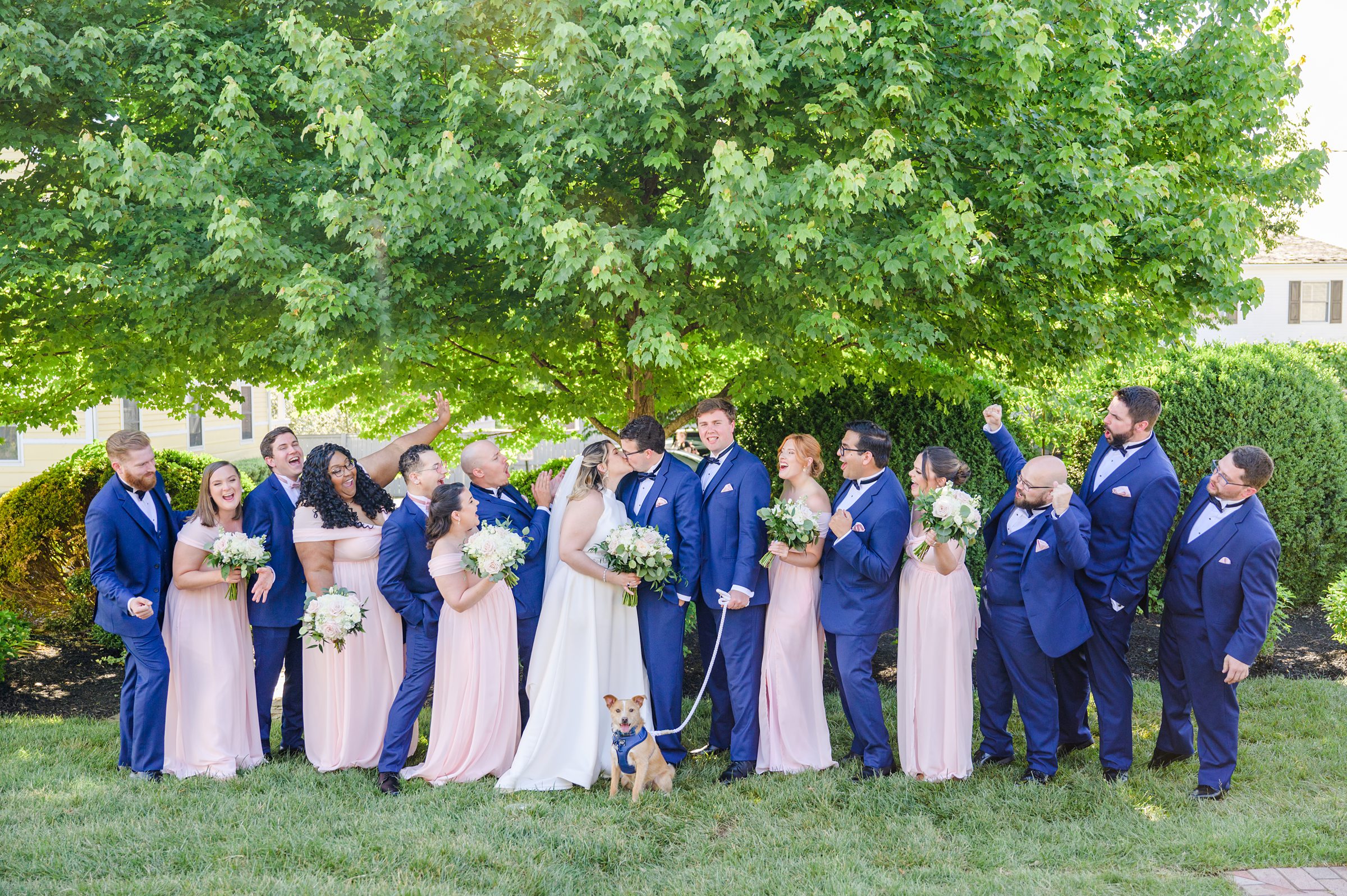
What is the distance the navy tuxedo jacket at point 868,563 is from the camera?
594cm

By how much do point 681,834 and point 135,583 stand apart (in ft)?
12.6

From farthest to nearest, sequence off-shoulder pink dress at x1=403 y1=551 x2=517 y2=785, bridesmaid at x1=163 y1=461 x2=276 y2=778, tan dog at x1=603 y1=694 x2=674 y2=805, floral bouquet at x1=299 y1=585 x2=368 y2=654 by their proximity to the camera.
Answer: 1. bridesmaid at x1=163 y1=461 x2=276 y2=778
2. off-shoulder pink dress at x1=403 y1=551 x2=517 y2=785
3. floral bouquet at x1=299 y1=585 x2=368 y2=654
4. tan dog at x1=603 y1=694 x2=674 y2=805

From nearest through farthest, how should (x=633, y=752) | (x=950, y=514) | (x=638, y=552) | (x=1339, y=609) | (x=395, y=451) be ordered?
(x=950, y=514), (x=633, y=752), (x=638, y=552), (x=395, y=451), (x=1339, y=609)

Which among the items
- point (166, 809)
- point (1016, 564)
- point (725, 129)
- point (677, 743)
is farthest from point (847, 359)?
point (166, 809)

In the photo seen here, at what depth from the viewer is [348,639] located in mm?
6355

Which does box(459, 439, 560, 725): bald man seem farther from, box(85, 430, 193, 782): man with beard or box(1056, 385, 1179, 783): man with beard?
box(1056, 385, 1179, 783): man with beard

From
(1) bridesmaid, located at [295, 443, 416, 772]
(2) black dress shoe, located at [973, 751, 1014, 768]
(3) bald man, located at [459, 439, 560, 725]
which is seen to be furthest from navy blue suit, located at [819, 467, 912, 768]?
(1) bridesmaid, located at [295, 443, 416, 772]

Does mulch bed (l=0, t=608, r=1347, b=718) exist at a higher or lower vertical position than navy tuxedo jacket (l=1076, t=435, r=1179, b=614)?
lower

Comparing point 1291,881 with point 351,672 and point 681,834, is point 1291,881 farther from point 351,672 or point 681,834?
point 351,672

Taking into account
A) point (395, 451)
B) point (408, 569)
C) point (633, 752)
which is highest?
point (395, 451)

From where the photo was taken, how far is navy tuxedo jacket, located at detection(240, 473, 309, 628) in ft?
21.2

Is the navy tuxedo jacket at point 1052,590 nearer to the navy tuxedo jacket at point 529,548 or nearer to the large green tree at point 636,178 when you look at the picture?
the large green tree at point 636,178

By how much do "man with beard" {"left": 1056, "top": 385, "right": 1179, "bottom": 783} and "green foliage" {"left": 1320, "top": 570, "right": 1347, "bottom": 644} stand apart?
427 cm

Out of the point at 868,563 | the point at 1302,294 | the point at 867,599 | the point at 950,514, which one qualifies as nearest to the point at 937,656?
the point at 867,599
